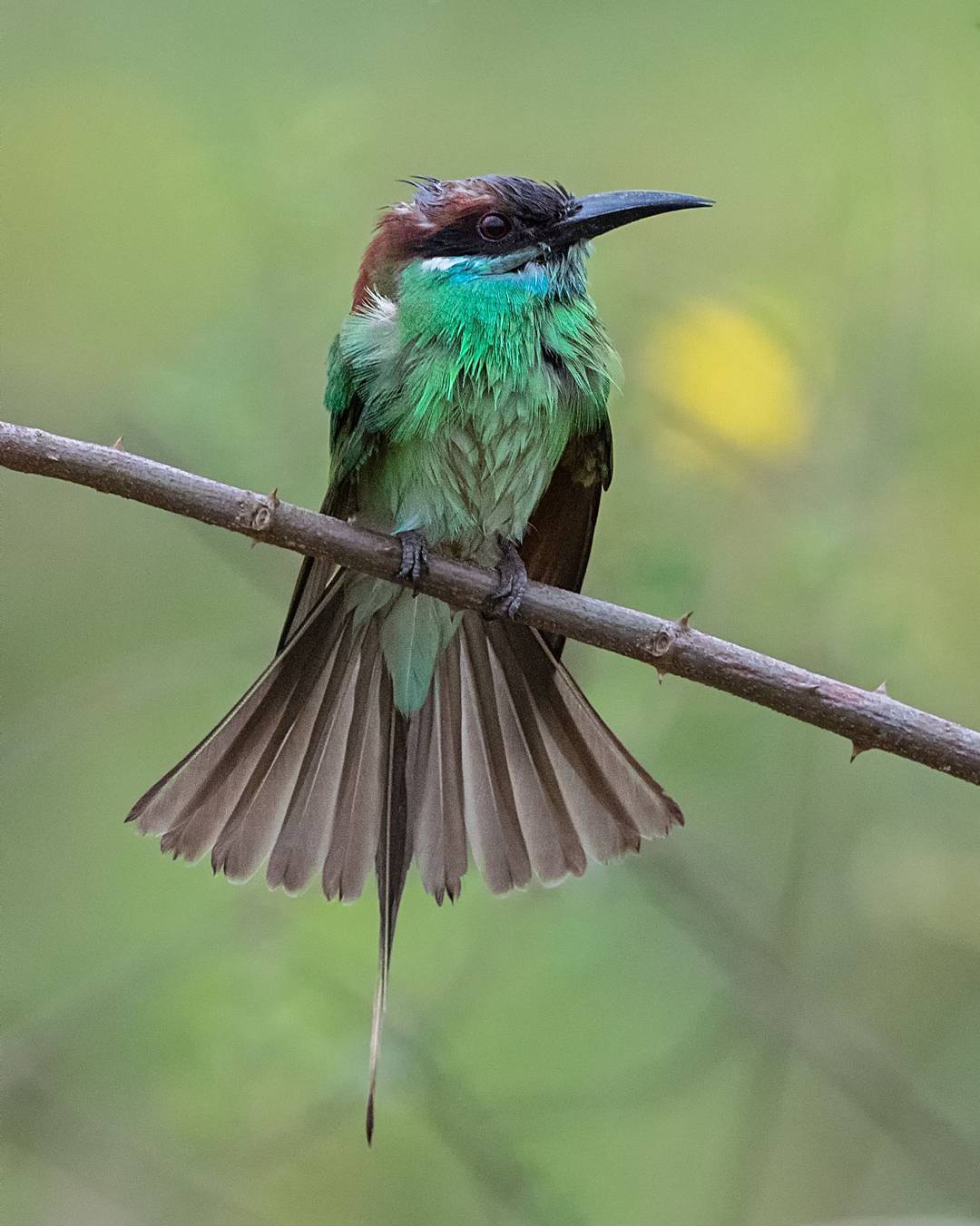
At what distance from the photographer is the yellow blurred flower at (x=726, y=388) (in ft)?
10.3

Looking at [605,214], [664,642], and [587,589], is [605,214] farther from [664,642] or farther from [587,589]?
[664,642]

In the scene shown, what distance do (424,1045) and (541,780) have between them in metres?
0.72

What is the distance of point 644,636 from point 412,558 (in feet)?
1.57

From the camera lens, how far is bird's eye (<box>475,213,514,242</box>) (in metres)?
2.61

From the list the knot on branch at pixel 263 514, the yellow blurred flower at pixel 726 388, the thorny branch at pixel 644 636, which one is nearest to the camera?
the thorny branch at pixel 644 636

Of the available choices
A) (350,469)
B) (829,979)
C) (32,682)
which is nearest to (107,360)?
(32,682)

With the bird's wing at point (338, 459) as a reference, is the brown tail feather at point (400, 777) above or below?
below

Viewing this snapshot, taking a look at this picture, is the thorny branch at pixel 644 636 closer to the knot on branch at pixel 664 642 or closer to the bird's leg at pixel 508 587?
the knot on branch at pixel 664 642

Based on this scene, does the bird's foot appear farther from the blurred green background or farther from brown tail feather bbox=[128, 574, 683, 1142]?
the blurred green background

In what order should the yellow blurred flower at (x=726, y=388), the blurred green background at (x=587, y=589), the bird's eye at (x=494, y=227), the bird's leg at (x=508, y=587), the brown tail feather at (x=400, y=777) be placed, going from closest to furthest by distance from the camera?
the bird's leg at (x=508, y=587) → the brown tail feather at (x=400, y=777) → the bird's eye at (x=494, y=227) → the blurred green background at (x=587, y=589) → the yellow blurred flower at (x=726, y=388)

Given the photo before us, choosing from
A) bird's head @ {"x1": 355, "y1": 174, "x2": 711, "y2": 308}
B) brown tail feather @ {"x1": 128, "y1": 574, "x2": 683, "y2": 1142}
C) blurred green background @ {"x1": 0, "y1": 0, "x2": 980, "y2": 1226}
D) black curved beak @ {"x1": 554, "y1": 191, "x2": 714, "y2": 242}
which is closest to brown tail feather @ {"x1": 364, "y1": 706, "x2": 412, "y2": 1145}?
brown tail feather @ {"x1": 128, "y1": 574, "x2": 683, "y2": 1142}

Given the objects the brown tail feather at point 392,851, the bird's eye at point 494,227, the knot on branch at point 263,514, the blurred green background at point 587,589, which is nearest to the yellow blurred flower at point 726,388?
the blurred green background at point 587,589

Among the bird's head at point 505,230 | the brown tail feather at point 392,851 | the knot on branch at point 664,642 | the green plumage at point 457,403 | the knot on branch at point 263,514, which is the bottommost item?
the brown tail feather at point 392,851

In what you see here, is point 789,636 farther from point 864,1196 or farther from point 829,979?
point 864,1196
